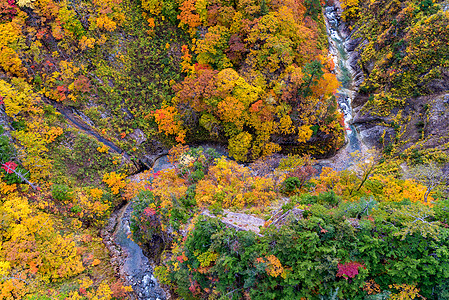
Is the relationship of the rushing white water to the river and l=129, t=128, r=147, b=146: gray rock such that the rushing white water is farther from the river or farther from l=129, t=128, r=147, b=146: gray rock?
l=129, t=128, r=147, b=146: gray rock

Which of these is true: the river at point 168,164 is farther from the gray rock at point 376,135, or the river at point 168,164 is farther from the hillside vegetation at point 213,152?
the hillside vegetation at point 213,152

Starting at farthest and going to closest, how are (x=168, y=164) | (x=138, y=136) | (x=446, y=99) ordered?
(x=168, y=164) < (x=138, y=136) < (x=446, y=99)

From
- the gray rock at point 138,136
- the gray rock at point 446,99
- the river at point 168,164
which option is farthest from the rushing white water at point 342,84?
the gray rock at point 138,136

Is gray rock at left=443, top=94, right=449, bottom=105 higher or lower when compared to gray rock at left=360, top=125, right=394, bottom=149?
higher

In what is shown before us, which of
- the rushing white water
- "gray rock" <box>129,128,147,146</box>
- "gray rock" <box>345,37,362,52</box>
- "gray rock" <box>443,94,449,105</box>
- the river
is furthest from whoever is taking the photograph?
"gray rock" <box>345,37,362,52</box>

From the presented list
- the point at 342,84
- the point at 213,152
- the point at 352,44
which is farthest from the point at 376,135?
the point at 213,152

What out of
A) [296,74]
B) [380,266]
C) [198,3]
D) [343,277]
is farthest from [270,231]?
[198,3]

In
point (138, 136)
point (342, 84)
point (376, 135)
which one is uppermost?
point (342, 84)

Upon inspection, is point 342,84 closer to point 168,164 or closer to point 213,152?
point 213,152

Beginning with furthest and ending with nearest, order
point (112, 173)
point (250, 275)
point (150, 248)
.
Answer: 1. point (112, 173)
2. point (150, 248)
3. point (250, 275)

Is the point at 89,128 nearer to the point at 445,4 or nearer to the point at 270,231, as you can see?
the point at 270,231

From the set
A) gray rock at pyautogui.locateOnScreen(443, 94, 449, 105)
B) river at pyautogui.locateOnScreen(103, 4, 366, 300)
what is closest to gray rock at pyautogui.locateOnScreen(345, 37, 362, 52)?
river at pyautogui.locateOnScreen(103, 4, 366, 300)
